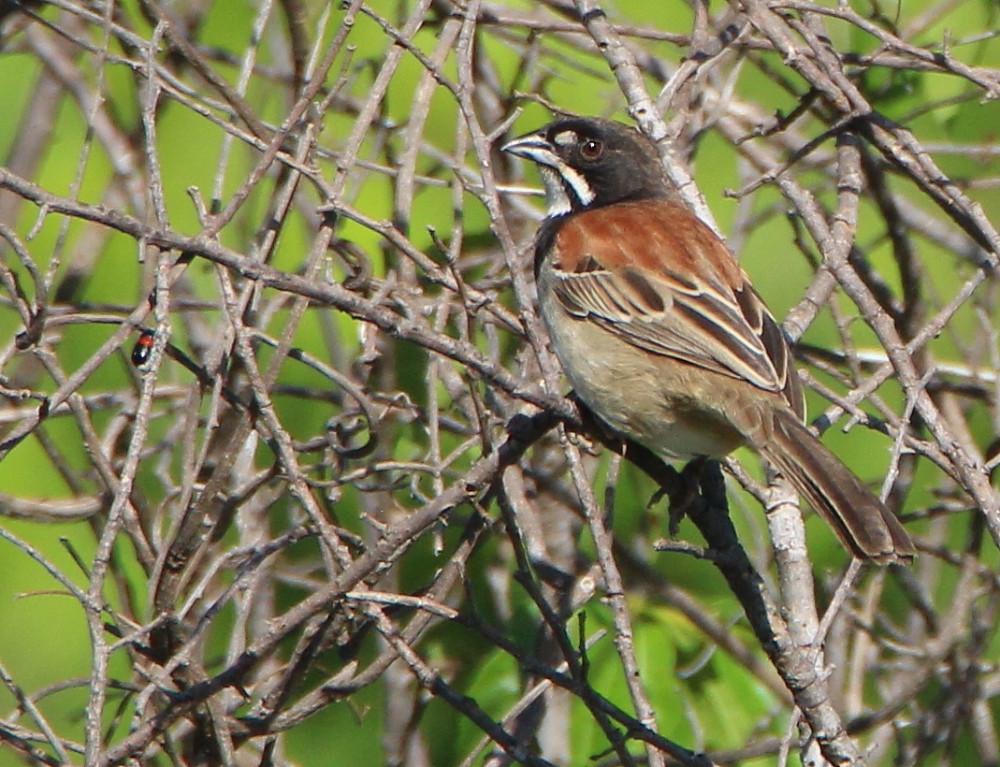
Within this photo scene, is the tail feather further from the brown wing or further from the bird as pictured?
the brown wing

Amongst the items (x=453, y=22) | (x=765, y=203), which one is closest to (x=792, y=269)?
(x=765, y=203)

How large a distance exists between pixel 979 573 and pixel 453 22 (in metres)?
2.23

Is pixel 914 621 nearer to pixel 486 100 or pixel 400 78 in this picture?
pixel 486 100

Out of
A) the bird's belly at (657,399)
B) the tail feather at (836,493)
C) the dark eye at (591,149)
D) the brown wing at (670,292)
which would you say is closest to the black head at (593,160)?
the dark eye at (591,149)

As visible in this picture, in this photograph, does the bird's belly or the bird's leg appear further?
the bird's belly

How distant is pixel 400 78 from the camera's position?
5094 millimetres

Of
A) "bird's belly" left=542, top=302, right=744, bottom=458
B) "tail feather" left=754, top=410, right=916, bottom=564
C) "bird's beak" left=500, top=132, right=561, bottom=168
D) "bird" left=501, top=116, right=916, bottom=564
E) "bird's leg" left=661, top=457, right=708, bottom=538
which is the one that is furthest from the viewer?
"bird's beak" left=500, top=132, right=561, bottom=168

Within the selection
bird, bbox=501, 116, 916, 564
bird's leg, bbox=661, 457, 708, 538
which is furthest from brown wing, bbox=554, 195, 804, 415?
bird's leg, bbox=661, 457, 708, 538

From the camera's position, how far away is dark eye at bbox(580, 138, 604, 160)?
4402 mm

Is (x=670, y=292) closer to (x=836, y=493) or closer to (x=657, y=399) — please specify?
(x=657, y=399)

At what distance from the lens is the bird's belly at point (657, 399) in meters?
3.64

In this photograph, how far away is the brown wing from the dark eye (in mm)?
213

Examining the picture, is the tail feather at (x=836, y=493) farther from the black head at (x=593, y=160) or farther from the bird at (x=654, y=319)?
the black head at (x=593, y=160)

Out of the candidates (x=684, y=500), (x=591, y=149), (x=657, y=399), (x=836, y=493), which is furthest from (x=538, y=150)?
(x=836, y=493)
